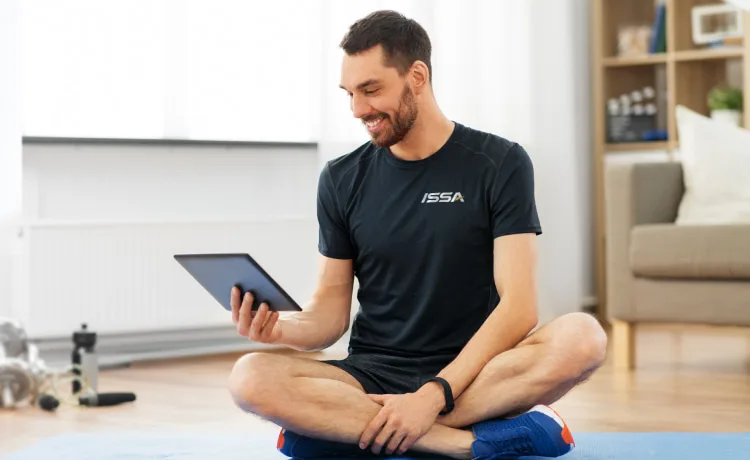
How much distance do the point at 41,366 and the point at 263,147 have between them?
1.41 meters

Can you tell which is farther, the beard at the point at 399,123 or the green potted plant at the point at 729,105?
the green potted plant at the point at 729,105

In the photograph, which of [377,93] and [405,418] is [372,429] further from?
[377,93]

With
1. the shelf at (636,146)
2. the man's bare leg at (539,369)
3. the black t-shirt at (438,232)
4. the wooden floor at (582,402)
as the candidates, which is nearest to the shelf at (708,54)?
the shelf at (636,146)

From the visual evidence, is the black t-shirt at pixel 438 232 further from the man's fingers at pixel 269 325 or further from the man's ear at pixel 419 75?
the man's fingers at pixel 269 325

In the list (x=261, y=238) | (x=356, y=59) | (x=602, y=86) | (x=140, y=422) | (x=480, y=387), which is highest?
(x=602, y=86)

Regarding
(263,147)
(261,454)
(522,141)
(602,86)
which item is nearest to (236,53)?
(263,147)

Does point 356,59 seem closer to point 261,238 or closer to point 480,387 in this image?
point 480,387

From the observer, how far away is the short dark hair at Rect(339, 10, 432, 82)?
6.68ft

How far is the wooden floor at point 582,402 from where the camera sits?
267 cm

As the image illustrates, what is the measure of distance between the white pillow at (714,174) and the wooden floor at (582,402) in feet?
1.24

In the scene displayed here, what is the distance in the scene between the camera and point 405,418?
1.92 meters

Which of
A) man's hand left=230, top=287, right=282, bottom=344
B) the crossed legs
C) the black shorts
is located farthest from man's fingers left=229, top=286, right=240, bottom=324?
the black shorts

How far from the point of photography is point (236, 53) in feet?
14.1

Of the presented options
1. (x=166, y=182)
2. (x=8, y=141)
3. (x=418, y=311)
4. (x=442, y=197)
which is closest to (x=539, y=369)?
(x=418, y=311)
